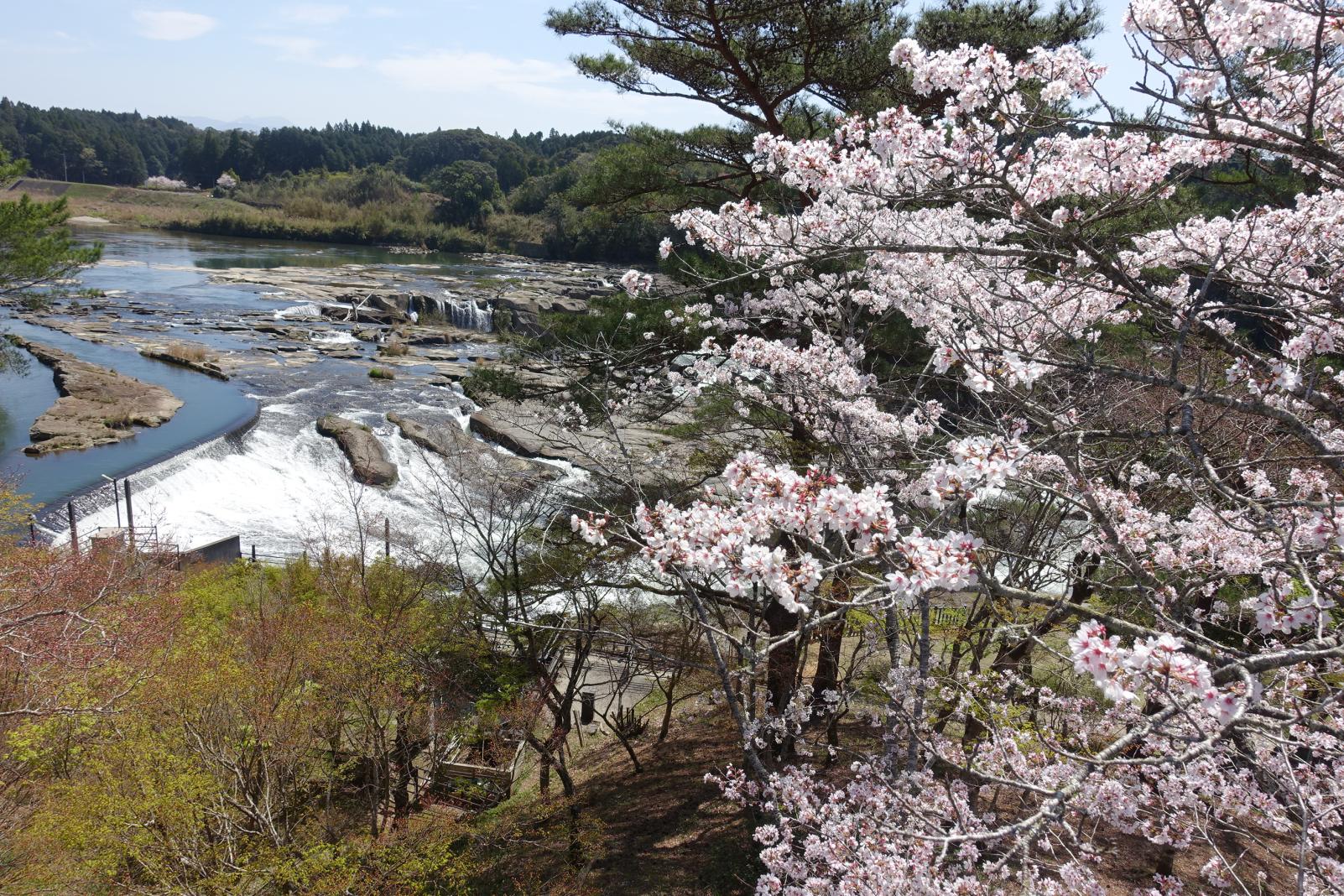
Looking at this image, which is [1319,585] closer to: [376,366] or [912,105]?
[912,105]

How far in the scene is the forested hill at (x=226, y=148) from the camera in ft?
287

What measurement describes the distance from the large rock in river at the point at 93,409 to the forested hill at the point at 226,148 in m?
63.7

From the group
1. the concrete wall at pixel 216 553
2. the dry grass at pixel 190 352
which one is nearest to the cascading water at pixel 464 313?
the dry grass at pixel 190 352

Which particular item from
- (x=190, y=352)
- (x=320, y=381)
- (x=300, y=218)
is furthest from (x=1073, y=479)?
(x=300, y=218)

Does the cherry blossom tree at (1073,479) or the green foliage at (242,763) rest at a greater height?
the cherry blossom tree at (1073,479)

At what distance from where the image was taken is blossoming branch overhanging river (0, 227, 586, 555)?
1568 centimetres

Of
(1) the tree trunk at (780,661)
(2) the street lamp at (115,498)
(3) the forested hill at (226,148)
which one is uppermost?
(3) the forested hill at (226,148)

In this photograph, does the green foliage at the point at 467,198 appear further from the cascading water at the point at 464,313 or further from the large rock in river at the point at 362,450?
the large rock in river at the point at 362,450

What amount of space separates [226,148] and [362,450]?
9797 centimetres

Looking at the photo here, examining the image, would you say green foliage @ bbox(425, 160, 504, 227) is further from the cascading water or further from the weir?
the cascading water

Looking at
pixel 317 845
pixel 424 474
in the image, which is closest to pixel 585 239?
pixel 424 474

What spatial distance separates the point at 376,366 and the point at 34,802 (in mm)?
18445

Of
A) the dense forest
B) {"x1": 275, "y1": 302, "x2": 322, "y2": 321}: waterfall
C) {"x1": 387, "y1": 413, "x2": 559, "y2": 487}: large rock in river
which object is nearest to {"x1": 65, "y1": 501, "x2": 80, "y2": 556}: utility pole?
{"x1": 387, "y1": 413, "x2": 559, "y2": 487}: large rock in river

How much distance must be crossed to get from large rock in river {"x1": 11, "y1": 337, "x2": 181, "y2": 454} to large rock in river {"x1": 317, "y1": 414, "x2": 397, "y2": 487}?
372 centimetres
